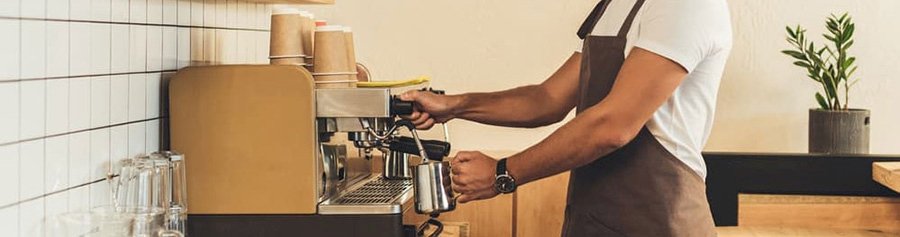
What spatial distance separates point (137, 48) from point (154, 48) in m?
0.09

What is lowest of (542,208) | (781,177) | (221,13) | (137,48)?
(542,208)

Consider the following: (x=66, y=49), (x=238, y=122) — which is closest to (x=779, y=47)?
(x=238, y=122)

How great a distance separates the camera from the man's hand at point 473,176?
7.41ft

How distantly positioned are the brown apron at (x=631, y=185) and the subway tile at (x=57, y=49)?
39.0 inches

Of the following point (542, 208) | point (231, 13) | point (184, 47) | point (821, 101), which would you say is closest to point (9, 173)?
point (184, 47)

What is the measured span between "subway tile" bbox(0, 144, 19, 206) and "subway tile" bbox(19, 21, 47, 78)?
4.7 inches

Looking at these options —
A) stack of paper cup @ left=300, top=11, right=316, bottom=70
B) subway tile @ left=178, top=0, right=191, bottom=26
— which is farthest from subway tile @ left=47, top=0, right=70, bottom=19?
stack of paper cup @ left=300, top=11, right=316, bottom=70

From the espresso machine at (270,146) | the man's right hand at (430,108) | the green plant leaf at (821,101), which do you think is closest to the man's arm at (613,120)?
the espresso machine at (270,146)

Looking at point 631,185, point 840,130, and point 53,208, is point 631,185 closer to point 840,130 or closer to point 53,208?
point 53,208

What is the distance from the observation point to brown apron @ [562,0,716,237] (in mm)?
2234

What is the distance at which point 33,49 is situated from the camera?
1.81m

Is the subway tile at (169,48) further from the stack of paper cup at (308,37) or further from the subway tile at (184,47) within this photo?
the stack of paper cup at (308,37)

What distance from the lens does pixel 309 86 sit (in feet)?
7.36

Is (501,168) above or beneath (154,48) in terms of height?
beneath
